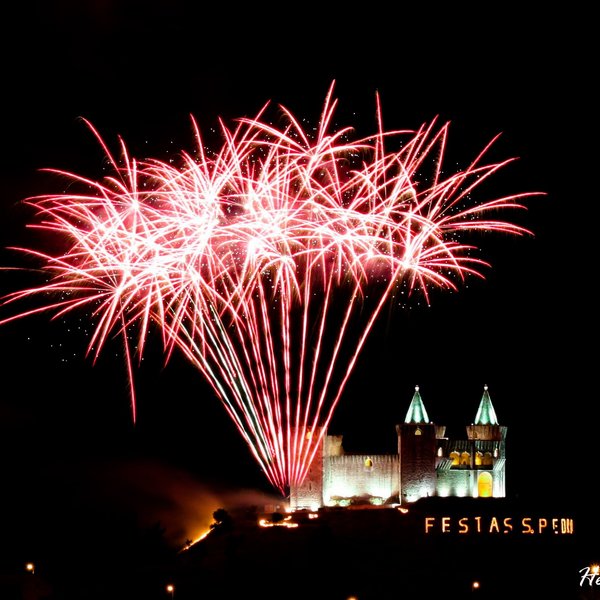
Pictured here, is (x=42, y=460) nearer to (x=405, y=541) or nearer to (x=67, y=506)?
(x=67, y=506)

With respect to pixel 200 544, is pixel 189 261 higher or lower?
higher

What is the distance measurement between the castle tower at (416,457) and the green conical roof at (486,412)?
4.53m

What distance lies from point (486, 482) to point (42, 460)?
2660 cm

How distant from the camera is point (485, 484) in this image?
58812mm

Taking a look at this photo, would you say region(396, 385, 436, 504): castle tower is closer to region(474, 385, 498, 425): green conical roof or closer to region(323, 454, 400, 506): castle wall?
region(323, 454, 400, 506): castle wall

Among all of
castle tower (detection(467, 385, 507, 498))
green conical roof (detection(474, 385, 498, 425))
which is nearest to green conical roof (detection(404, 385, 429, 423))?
→ castle tower (detection(467, 385, 507, 498))

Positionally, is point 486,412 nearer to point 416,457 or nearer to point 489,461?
point 489,461

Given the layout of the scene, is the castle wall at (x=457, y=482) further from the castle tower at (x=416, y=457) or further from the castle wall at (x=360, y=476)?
the castle wall at (x=360, y=476)

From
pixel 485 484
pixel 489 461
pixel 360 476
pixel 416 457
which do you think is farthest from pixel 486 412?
pixel 360 476

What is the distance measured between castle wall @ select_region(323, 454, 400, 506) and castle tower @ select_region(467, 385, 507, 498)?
4346 millimetres

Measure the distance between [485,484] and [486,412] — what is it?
432cm

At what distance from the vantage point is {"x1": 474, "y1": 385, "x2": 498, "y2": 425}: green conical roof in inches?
2389

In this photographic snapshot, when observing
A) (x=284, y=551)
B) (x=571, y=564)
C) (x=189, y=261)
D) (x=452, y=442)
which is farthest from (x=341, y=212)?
(x=452, y=442)

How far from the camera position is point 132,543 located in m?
57.6
